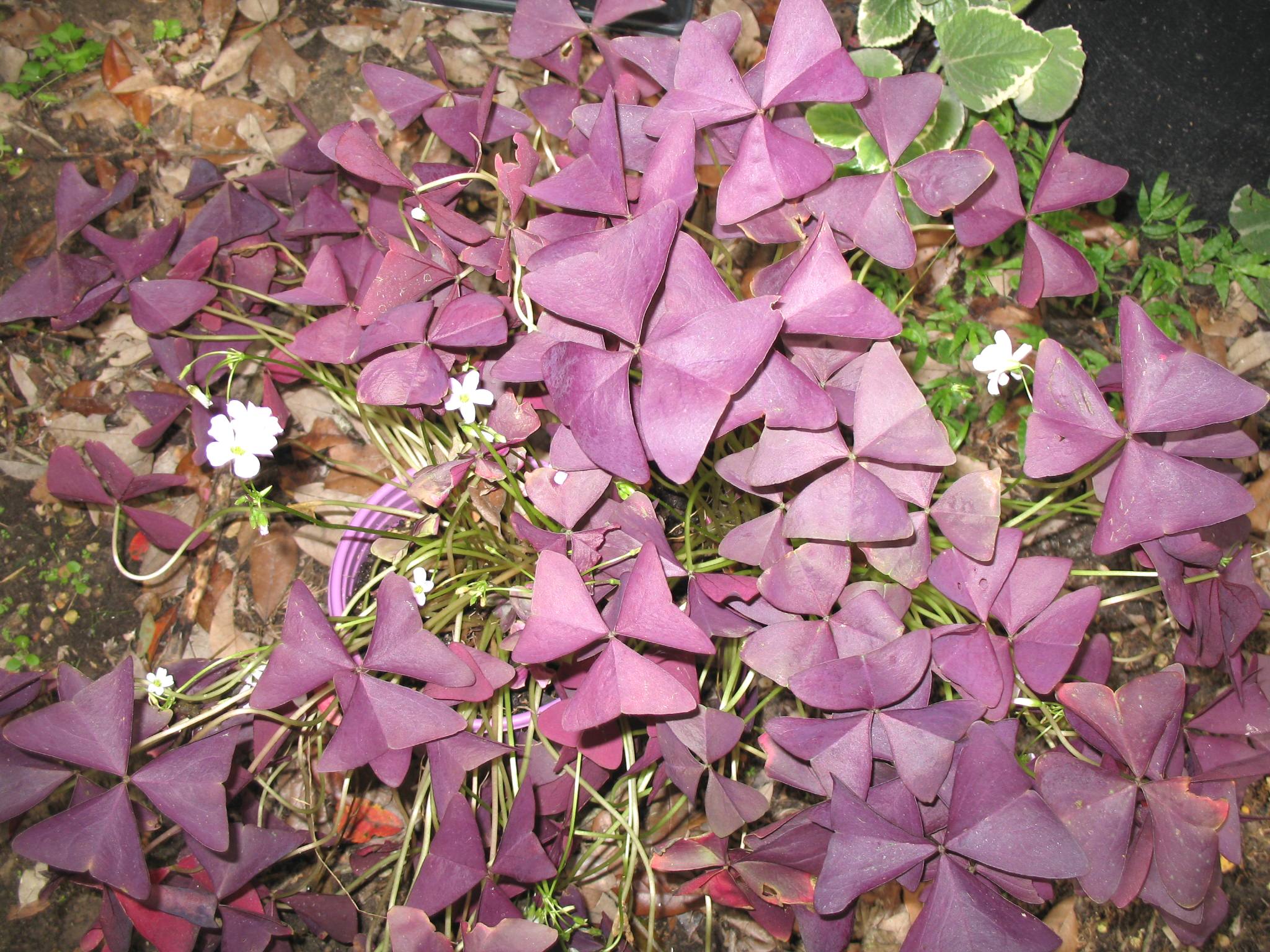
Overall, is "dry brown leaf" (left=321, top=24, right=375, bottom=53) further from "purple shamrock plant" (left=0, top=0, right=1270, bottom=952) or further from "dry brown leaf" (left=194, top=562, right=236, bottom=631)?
"dry brown leaf" (left=194, top=562, right=236, bottom=631)

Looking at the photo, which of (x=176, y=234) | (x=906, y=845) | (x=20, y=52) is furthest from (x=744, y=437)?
(x=20, y=52)

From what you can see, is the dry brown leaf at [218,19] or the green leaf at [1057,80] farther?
the dry brown leaf at [218,19]

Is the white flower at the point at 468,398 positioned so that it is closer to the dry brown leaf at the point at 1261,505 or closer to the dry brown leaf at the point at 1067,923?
the dry brown leaf at the point at 1067,923

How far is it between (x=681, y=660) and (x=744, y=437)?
38cm

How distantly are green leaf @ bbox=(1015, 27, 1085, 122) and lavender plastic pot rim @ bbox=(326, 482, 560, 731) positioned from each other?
146cm

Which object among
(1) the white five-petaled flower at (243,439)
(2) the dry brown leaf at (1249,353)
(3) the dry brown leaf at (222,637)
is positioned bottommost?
(3) the dry brown leaf at (222,637)

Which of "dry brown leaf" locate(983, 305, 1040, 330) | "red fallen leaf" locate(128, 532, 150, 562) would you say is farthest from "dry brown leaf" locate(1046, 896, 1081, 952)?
"red fallen leaf" locate(128, 532, 150, 562)

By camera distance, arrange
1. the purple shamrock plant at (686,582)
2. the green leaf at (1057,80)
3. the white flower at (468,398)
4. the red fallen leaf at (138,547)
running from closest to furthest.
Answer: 1. the purple shamrock plant at (686,582)
2. the white flower at (468,398)
3. the red fallen leaf at (138,547)
4. the green leaf at (1057,80)

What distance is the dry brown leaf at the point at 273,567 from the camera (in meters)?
1.52

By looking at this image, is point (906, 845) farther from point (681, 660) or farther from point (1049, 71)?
point (1049, 71)

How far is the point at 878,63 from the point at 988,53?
188 mm

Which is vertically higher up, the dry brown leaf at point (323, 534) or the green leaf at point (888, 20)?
the green leaf at point (888, 20)

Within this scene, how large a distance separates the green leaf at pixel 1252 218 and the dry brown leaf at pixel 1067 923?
4.73ft

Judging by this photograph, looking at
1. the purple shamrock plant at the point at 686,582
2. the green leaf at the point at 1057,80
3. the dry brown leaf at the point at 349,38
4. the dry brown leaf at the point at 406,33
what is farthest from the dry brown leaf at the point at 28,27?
the green leaf at the point at 1057,80
